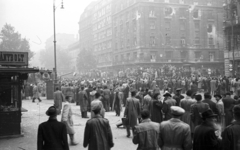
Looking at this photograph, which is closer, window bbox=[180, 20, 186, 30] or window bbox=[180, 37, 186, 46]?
window bbox=[180, 37, 186, 46]

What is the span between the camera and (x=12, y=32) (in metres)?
53.1

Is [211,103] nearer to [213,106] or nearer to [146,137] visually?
[213,106]

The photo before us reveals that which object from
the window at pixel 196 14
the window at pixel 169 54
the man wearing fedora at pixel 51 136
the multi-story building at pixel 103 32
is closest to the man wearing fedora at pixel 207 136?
the man wearing fedora at pixel 51 136

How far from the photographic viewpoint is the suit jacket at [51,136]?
5172 millimetres

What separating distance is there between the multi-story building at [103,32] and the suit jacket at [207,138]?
2370 inches

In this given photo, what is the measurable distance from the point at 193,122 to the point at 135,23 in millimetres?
47379

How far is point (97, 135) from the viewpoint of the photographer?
5355mm

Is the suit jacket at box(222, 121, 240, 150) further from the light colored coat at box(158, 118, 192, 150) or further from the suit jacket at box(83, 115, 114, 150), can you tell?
the suit jacket at box(83, 115, 114, 150)

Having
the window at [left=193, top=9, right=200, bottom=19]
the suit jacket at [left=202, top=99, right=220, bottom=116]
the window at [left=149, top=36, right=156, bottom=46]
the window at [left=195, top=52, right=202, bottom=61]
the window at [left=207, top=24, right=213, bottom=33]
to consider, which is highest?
the window at [left=193, top=9, right=200, bottom=19]

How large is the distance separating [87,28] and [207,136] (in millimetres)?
81855

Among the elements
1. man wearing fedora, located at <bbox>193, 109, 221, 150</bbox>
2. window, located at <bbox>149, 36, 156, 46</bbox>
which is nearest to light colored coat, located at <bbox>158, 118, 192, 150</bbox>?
man wearing fedora, located at <bbox>193, 109, 221, 150</bbox>

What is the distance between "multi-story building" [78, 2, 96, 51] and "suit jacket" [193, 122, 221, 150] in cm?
7510

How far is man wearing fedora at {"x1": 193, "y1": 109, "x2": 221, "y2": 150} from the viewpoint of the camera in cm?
431

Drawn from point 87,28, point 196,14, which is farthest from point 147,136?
point 87,28
